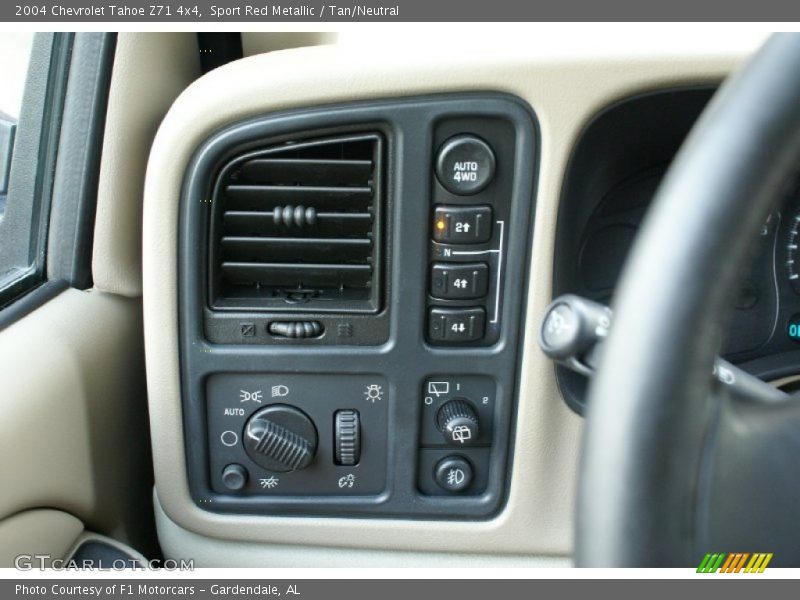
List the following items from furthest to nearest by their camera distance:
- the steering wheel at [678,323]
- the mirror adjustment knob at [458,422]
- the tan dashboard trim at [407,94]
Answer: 1. the mirror adjustment knob at [458,422]
2. the tan dashboard trim at [407,94]
3. the steering wheel at [678,323]

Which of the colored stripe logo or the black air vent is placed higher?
the black air vent

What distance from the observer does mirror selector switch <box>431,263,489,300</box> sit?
84 cm

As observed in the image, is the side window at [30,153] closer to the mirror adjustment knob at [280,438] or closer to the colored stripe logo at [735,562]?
the mirror adjustment knob at [280,438]

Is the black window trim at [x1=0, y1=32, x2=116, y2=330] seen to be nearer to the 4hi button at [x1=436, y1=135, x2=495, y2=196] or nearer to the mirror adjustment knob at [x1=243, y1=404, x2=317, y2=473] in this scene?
the mirror adjustment knob at [x1=243, y1=404, x2=317, y2=473]

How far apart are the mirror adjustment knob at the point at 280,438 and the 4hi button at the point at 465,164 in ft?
1.19

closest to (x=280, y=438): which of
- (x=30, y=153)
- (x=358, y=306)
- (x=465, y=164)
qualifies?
(x=358, y=306)

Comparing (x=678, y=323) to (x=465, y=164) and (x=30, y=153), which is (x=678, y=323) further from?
(x=30, y=153)

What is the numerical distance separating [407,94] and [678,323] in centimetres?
48

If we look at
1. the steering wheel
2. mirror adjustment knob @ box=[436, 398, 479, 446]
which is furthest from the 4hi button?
the steering wheel

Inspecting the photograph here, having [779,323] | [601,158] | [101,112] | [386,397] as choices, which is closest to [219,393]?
[386,397]

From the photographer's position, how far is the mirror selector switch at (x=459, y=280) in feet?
2.76

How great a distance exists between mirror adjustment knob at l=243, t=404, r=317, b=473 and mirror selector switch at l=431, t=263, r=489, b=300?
0.83 feet

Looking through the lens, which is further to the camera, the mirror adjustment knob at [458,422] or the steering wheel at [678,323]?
the mirror adjustment knob at [458,422]

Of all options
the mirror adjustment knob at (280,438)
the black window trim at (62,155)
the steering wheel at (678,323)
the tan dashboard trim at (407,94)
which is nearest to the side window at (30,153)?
the black window trim at (62,155)
